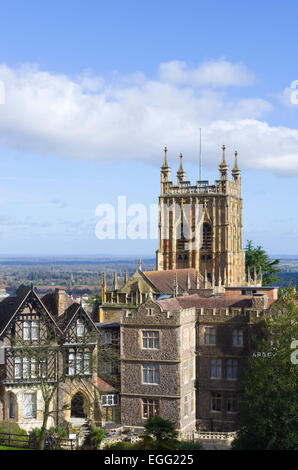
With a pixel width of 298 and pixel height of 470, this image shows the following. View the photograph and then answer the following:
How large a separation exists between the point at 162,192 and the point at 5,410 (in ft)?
162

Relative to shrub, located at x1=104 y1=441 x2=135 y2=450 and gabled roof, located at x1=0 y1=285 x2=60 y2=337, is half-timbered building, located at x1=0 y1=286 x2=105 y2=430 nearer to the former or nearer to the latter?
gabled roof, located at x1=0 y1=285 x2=60 y2=337

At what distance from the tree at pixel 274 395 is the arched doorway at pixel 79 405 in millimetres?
12144

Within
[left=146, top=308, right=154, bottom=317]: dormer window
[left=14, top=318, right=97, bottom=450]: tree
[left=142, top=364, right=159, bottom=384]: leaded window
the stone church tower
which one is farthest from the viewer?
the stone church tower

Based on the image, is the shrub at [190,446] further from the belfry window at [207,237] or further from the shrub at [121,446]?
the belfry window at [207,237]

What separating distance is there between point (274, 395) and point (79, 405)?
16439 millimetres

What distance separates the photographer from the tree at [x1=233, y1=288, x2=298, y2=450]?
155 feet

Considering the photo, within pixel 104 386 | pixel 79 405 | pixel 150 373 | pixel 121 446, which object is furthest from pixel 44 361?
pixel 121 446

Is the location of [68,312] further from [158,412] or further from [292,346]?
[292,346]

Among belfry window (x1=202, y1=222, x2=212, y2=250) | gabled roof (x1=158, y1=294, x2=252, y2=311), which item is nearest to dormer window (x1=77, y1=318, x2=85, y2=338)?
gabled roof (x1=158, y1=294, x2=252, y2=311)

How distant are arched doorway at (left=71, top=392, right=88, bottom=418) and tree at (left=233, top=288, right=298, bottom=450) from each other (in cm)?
1214

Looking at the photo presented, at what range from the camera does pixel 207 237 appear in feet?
320

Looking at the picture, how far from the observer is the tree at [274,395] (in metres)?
47.2

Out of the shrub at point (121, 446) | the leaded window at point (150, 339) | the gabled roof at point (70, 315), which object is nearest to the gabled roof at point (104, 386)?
the gabled roof at point (70, 315)
